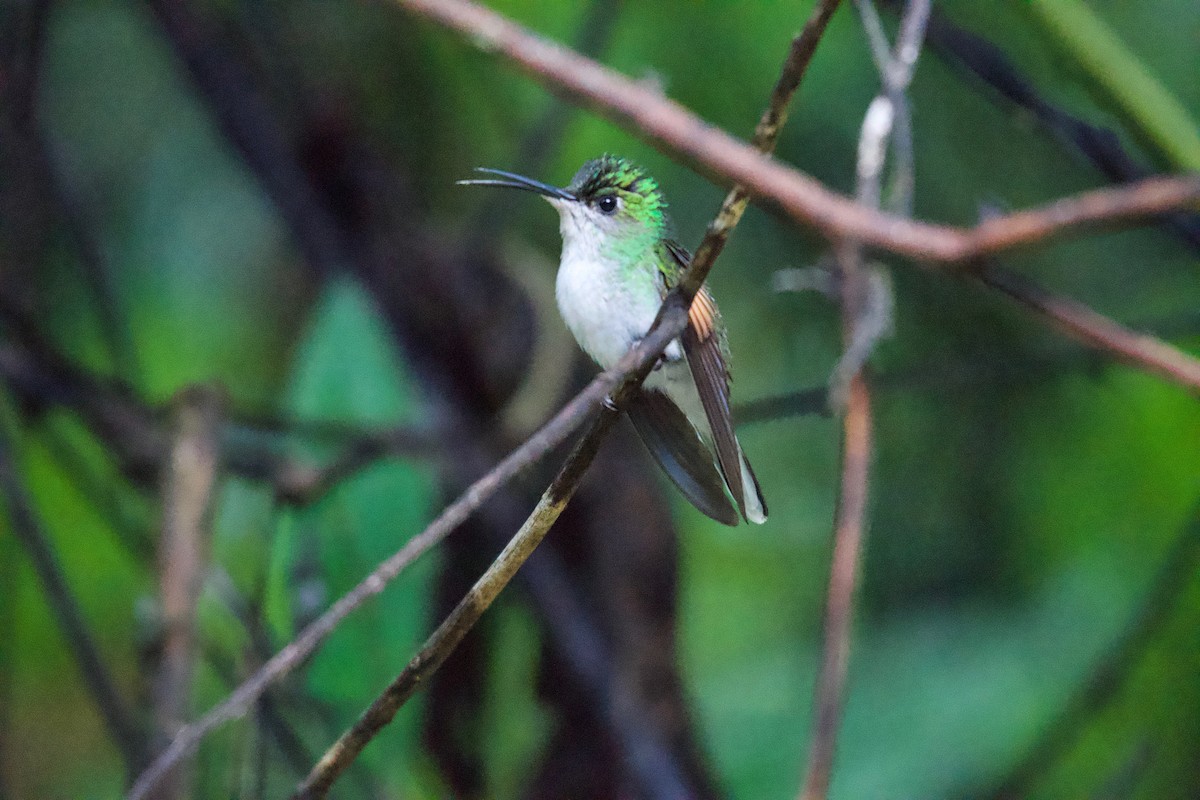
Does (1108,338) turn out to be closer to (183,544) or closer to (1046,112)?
(1046,112)

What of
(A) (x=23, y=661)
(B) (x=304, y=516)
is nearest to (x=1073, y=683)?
(B) (x=304, y=516)

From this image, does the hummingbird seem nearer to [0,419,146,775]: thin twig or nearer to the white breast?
the white breast

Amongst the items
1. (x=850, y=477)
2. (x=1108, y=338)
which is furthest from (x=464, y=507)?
(x=1108, y=338)

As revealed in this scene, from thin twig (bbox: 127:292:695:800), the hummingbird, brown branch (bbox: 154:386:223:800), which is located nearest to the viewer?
thin twig (bbox: 127:292:695:800)

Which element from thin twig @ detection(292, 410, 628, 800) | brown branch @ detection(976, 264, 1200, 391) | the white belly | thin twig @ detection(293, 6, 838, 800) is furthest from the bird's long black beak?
brown branch @ detection(976, 264, 1200, 391)

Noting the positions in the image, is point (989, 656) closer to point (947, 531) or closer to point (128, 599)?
point (947, 531)

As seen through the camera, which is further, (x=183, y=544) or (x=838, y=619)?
(x=183, y=544)

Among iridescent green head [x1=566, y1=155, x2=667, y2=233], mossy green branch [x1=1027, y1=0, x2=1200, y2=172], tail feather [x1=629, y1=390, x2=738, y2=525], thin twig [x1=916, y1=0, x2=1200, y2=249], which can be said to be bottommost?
tail feather [x1=629, y1=390, x2=738, y2=525]
